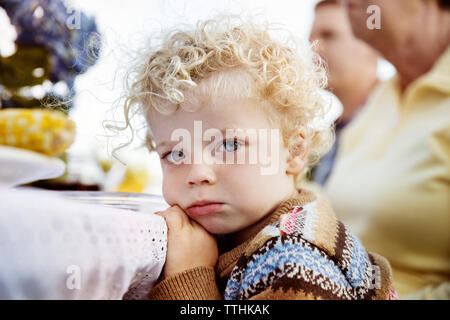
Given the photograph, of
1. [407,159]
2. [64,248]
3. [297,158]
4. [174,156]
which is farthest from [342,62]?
[64,248]

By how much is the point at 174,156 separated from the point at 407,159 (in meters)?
0.58

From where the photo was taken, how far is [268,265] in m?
0.44

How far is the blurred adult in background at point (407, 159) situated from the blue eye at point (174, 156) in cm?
52

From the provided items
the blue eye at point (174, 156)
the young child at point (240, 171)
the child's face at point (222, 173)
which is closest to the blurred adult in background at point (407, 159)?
the young child at point (240, 171)

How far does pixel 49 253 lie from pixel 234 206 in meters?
0.28

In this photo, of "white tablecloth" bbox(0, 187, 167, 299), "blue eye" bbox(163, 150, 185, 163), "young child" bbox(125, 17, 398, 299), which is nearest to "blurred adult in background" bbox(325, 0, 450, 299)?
"young child" bbox(125, 17, 398, 299)

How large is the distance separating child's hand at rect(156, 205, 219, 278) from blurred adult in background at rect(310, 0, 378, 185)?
1.14m

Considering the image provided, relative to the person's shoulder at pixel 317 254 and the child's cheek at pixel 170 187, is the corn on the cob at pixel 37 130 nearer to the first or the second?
the child's cheek at pixel 170 187

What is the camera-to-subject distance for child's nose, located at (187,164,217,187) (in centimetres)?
54

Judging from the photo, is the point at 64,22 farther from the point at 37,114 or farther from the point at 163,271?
the point at 163,271

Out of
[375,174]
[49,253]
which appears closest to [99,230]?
[49,253]

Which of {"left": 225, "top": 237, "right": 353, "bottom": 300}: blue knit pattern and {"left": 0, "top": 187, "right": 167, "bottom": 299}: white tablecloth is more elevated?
{"left": 0, "top": 187, "right": 167, "bottom": 299}: white tablecloth

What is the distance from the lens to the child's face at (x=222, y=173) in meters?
0.55

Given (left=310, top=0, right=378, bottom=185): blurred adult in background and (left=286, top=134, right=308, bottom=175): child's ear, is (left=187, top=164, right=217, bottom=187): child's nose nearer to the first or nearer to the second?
(left=286, top=134, right=308, bottom=175): child's ear
